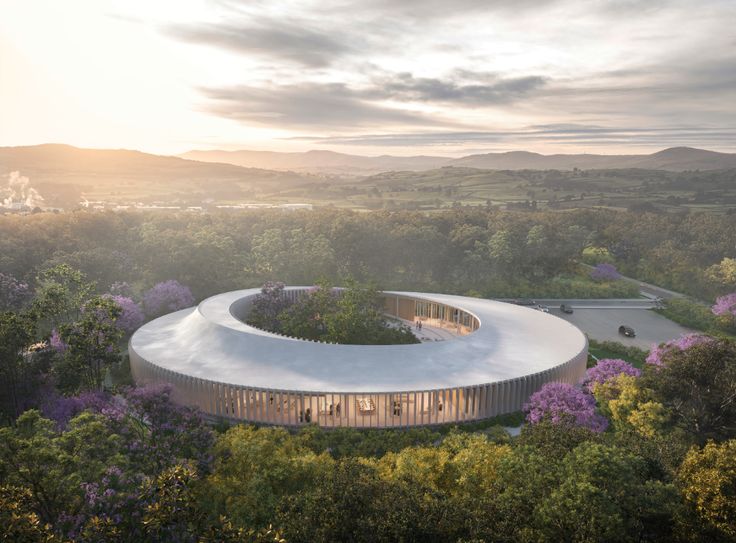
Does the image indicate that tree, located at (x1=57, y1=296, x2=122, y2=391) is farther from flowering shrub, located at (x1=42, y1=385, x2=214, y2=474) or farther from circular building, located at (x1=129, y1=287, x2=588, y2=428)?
circular building, located at (x1=129, y1=287, x2=588, y2=428)

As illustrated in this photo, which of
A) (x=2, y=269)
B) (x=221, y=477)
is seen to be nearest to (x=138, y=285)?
(x=2, y=269)

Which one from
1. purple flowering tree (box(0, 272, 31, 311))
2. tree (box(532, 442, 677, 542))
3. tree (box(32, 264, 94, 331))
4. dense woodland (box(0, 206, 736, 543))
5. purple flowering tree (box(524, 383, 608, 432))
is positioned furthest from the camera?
purple flowering tree (box(0, 272, 31, 311))

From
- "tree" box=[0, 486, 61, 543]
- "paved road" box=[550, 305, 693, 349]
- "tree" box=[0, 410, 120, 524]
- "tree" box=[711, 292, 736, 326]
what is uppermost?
"tree" box=[0, 486, 61, 543]

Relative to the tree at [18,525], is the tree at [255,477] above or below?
below

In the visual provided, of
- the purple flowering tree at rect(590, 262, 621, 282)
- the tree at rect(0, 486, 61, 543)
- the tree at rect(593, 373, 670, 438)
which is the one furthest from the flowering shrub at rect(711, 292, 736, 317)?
the tree at rect(0, 486, 61, 543)

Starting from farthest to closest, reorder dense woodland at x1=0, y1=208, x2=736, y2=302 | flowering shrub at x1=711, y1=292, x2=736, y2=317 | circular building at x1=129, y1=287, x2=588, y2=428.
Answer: dense woodland at x1=0, y1=208, x2=736, y2=302 → flowering shrub at x1=711, y1=292, x2=736, y2=317 → circular building at x1=129, y1=287, x2=588, y2=428

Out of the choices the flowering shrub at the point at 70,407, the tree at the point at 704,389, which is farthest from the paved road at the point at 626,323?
the flowering shrub at the point at 70,407

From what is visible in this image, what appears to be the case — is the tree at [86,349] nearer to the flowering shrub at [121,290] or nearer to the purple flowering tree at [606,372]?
the flowering shrub at [121,290]

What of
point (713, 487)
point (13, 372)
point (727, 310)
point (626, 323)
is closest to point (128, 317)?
point (13, 372)
